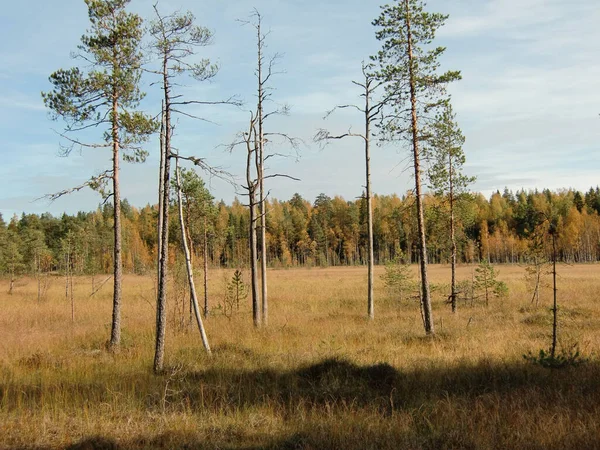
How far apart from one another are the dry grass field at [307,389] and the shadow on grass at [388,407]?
0.03m

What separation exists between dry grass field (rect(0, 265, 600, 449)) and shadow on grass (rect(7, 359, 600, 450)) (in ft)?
0.09

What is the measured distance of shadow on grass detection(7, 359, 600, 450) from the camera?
539cm

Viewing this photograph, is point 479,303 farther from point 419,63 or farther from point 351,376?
point 351,376

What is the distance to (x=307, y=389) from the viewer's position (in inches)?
321

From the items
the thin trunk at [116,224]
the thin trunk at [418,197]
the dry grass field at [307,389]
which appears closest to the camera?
the dry grass field at [307,389]

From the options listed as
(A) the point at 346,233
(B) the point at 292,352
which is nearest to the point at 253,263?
(B) the point at 292,352

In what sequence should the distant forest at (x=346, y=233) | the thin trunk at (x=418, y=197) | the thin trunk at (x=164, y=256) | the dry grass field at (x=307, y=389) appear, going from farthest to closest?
the distant forest at (x=346, y=233) < the thin trunk at (x=418, y=197) < the thin trunk at (x=164, y=256) < the dry grass field at (x=307, y=389)

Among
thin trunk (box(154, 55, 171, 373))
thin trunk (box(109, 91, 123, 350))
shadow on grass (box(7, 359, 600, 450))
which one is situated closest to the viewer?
shadow on grass (box(7, 359, 600, 450))

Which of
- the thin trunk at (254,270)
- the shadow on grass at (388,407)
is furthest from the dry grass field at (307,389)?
the thin trunk at (254,270)

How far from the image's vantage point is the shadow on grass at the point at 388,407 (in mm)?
5391

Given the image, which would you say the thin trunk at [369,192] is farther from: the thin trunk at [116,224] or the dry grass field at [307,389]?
the thin trunk at [116,224]

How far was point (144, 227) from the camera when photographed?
10062cm

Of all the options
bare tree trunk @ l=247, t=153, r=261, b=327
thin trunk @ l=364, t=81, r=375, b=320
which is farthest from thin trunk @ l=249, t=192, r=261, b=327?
thin trunk @ l=364, t=81, r=375, b=320

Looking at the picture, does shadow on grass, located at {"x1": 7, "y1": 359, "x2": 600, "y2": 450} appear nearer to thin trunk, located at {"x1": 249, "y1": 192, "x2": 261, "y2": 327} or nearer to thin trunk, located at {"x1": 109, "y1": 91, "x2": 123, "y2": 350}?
thin trunk, located at {"x1": 109, "y1": 91, "x2": 123, "y2": 350}
